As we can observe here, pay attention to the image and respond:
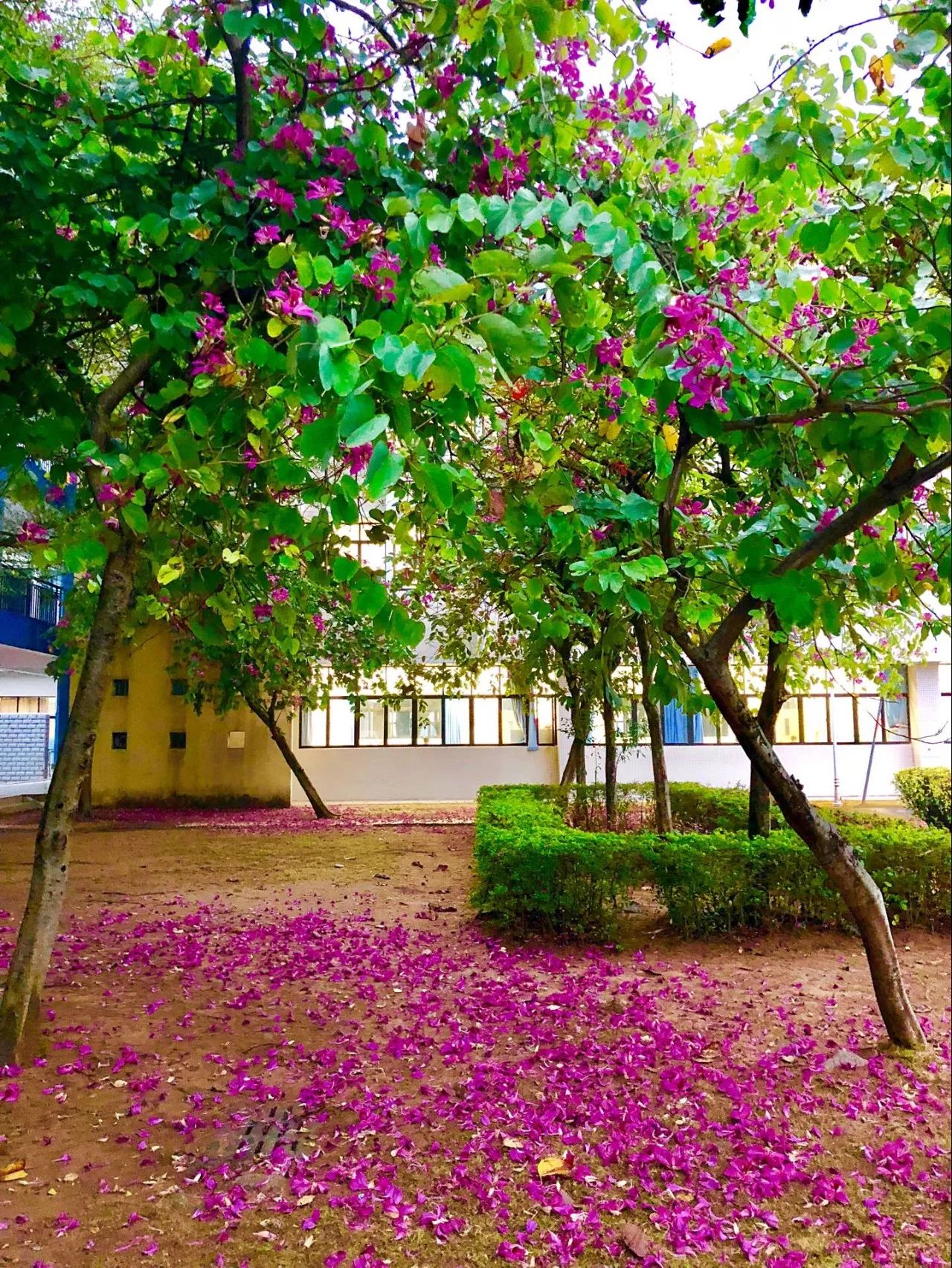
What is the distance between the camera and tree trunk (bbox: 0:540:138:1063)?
11.3 feet

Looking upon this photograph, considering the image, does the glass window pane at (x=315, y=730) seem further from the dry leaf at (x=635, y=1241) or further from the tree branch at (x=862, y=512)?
the tree branch at (x=862, y=512)

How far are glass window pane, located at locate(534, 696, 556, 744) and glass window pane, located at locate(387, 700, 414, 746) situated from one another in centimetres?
261

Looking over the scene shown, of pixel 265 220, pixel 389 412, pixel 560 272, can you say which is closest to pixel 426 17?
pixel 265 220

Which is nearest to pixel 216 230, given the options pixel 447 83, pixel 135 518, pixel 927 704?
pixel 447 83

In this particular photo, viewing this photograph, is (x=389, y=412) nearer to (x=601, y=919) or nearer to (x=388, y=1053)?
(x=388, y=1053)

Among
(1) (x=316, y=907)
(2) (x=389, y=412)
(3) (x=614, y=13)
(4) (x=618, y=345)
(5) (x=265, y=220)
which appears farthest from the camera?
(1) (x=316, y=907)

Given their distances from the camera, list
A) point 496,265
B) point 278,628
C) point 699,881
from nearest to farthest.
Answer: point 496,265 < point 699,881 < point 278,628

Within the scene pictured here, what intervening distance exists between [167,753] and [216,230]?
14.3 meters

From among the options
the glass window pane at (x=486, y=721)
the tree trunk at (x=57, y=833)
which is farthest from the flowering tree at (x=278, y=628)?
the glass window pane at (x=486, y=721)

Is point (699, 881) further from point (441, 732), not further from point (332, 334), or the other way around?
point (441, 732)

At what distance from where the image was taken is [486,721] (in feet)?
55.8

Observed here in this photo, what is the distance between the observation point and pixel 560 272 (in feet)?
6.46

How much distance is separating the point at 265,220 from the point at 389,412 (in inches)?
82.5

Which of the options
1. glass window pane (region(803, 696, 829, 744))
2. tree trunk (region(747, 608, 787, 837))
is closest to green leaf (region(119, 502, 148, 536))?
tree trunk (region(747, 608, 787, 837))
